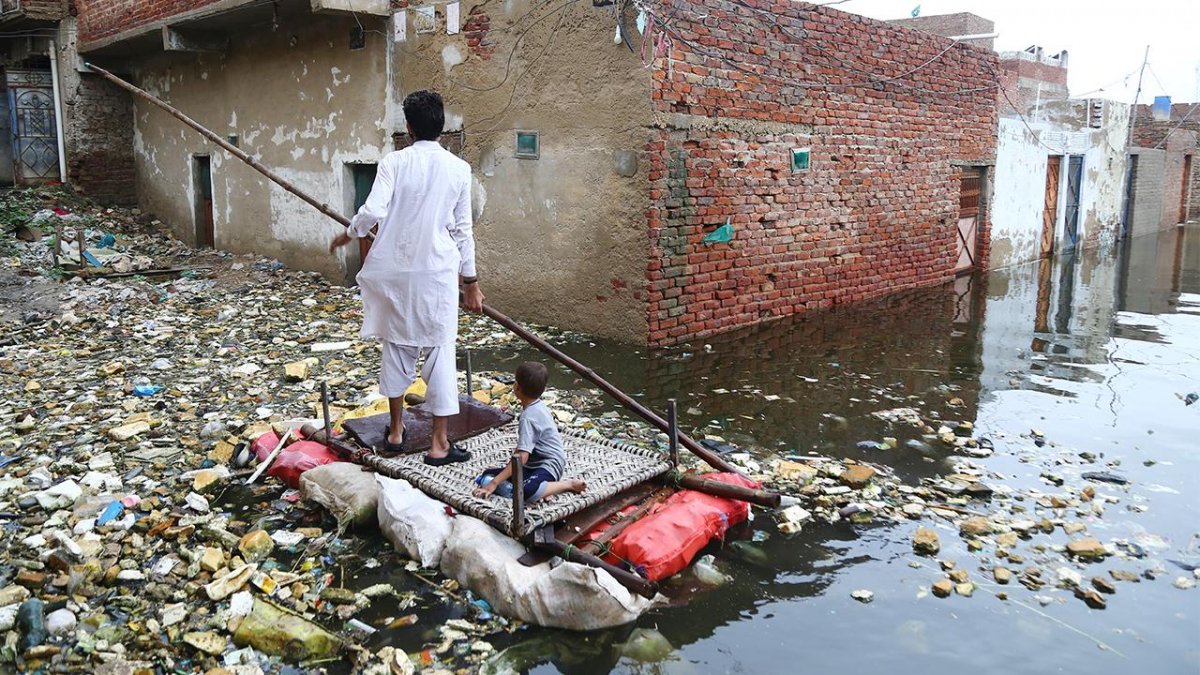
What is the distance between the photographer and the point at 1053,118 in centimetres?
1444

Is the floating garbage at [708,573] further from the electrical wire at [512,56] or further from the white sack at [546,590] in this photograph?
the electrical wire at [512,56]

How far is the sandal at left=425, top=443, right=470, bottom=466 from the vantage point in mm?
3959

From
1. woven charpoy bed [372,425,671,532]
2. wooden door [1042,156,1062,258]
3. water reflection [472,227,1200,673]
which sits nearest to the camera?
water reflection [472,227,1200,673]

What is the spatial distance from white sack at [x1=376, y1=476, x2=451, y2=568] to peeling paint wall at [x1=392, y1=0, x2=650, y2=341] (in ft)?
12.2

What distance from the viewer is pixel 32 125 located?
42.3ft

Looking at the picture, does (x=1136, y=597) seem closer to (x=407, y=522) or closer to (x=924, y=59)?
(x=407, y=522)

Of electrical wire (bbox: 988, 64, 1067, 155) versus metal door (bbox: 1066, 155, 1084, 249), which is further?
metal door (bbox: 1066, 155, 1084, 249)

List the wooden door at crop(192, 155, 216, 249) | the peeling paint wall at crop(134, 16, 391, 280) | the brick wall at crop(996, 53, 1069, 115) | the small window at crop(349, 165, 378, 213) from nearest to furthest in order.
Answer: the peeling paint wall at crop(134, 16, 391, 280)
the small window at crop(349, 165, 378, 213)
the wooden door at crop(192, 155, 216, 249)
the brick wall at crop(996, 53, 1069, 115)

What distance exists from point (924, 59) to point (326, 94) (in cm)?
698

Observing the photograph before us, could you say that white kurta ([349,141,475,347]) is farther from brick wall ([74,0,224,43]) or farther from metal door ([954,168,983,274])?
metal door ([954,168,983,274])

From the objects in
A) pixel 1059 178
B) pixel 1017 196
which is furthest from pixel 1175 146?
pixel 1017 196

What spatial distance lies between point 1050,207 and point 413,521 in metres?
15.0

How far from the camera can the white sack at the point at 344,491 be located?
12.1ft

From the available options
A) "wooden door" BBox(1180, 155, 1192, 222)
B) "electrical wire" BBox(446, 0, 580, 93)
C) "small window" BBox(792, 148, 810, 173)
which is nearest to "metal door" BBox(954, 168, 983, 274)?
"small window" BBox(792, 148, 810, 173)
